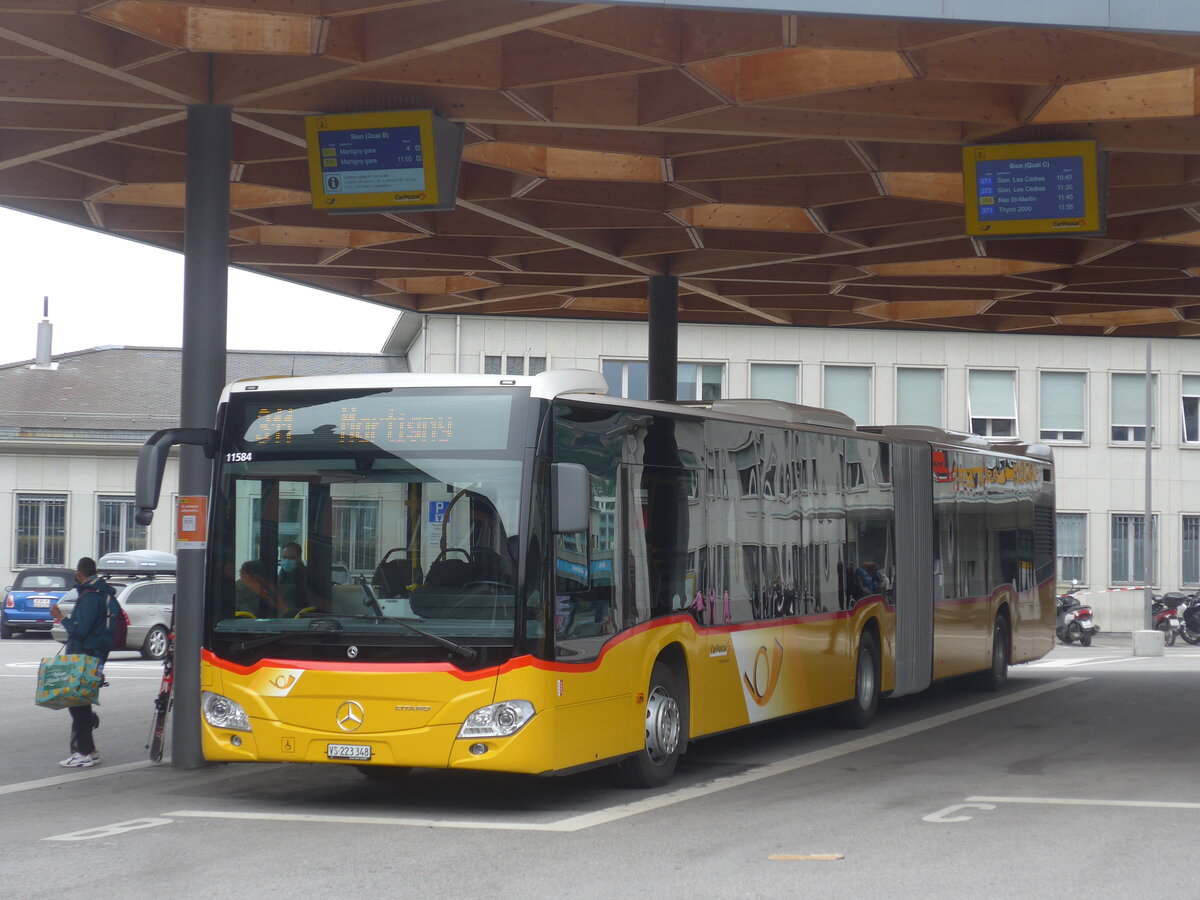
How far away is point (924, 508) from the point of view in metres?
18.8

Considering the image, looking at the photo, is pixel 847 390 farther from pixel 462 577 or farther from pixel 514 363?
pixel 462 577

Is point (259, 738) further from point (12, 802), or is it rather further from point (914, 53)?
point (914, 53)

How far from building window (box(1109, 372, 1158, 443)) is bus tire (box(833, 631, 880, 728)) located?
32.6 metres

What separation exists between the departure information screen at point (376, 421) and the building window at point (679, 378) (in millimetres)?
34030

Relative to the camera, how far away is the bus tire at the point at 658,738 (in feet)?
38.9

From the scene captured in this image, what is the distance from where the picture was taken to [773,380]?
154 ft

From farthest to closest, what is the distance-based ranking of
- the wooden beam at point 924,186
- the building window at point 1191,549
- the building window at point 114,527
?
the building window at point 114,527 → the building window at point 1191,549 → the wooden beam at point 924,186

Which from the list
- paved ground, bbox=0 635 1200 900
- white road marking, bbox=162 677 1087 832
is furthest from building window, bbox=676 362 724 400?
white road marking, bbox=162 677 1087 832

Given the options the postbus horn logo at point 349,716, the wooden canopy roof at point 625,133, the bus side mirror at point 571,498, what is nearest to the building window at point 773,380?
the wooden canopy roof at point 625,133

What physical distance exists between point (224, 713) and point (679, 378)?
118ft

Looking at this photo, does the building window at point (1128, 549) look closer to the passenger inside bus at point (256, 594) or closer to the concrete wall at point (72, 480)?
the concrete wall at point (72, 480)

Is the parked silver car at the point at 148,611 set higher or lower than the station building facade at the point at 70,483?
lower

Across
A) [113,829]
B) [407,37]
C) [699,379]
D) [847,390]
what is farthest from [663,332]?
[847,390]

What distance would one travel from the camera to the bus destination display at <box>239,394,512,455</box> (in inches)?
421
